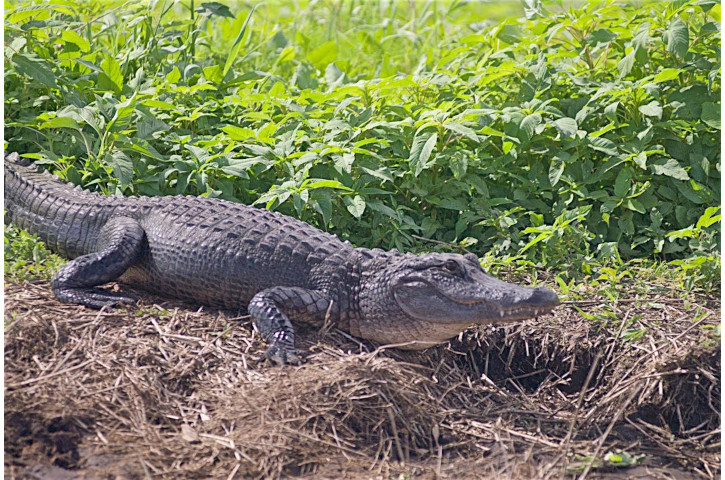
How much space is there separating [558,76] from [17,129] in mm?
3325

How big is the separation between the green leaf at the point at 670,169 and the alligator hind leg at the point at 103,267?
9.33 feet

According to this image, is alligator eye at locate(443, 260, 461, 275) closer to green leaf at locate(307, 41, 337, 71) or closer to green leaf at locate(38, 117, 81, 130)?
green leaf at locate(38, 117, 81, 130)

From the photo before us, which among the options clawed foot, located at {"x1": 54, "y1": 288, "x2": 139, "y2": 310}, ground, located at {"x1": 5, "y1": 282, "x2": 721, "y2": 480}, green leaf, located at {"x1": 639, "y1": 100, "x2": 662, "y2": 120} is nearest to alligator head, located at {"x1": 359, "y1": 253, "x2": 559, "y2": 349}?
ground, located at {"x1": 5, "y1": 282, "x2": 721, "y2": 480}

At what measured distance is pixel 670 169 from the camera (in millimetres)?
5117

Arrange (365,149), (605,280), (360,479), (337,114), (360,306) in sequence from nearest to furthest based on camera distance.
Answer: (360,479), (360,306), (605,280), (365,149), (337,114)

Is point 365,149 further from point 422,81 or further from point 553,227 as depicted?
point 553,227

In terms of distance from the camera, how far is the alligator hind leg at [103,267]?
4.24 m

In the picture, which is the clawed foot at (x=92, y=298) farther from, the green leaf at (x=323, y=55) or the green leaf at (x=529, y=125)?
the green leaf at (x=323, y=55)

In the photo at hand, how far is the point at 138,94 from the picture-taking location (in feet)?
17.7

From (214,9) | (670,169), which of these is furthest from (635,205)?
(214,9)

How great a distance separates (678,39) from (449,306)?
93.3 inches

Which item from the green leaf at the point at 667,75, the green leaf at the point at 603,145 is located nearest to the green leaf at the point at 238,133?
the green leaf at the point at 603,145

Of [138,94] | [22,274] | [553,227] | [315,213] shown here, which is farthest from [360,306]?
[138,94]

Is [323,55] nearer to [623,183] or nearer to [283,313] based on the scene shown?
[623,183]
